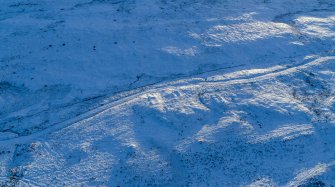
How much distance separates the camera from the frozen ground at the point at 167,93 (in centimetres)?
484

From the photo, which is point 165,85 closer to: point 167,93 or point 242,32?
point 167,93

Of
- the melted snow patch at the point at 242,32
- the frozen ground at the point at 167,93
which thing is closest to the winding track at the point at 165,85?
the frozen ground at the point at 167,93

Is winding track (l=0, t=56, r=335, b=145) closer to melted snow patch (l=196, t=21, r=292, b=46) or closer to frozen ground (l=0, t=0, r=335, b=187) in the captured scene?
frozen ground (l=0, t=0, r=335, b=187)

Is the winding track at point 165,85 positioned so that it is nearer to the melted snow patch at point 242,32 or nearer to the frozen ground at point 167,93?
the frozen ground at point 167,93

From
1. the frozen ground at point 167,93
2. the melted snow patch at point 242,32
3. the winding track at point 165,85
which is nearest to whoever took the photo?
the frozen ground at point 167,93

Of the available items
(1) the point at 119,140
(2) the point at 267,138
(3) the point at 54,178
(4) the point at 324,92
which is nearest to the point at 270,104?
(2) the point at 267,138

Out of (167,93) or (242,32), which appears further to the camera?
(242,32)

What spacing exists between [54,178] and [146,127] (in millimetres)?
1496

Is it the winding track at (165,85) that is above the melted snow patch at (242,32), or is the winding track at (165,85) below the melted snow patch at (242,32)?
below

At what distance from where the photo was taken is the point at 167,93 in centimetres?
581

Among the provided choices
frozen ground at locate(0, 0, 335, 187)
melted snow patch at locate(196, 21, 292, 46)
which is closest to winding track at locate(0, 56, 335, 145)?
frozen ground at locate(0, 0, 335, 187)

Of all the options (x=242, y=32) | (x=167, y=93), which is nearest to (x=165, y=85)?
(x=167, y=93)

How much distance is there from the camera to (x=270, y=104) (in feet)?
18.5

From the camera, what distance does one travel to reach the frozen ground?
4.84m
